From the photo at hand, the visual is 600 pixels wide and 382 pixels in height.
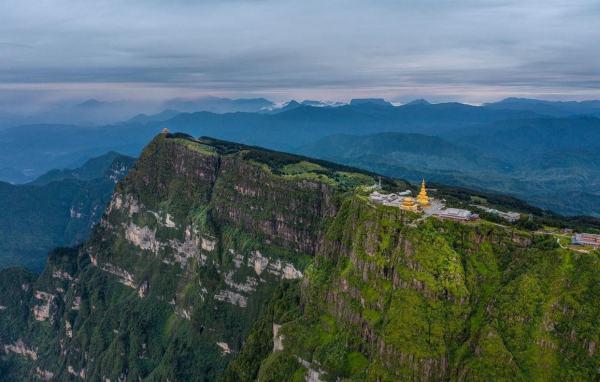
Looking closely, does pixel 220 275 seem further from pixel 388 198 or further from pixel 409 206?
pixel 409 206

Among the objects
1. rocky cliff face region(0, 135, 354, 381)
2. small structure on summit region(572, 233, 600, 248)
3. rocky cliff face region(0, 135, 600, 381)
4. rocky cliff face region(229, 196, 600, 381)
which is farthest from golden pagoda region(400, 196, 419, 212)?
rocky cliff face region(0, 135, 354, 381)

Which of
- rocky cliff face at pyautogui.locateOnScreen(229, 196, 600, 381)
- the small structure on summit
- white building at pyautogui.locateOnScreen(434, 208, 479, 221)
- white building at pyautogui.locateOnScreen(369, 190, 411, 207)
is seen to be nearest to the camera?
rocky cliff face at pyautogui.locateOnScreen(229, 196, 600, 381)

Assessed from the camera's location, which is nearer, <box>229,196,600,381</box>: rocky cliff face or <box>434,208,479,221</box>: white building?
<box>229,196,600,381</box>: rocky cliff face

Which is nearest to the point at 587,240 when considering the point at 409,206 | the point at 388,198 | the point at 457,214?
the point at 457,214

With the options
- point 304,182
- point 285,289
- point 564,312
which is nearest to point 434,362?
point 564,312

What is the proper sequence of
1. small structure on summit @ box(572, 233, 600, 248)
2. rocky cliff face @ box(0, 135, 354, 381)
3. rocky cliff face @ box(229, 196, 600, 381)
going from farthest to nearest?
rocky cliff face @ box(0, 135, 354, 381) → small structure on summit @ box(572, 233, 600, 248) → rocky cliff face @ box(229, 196, 600, 381)

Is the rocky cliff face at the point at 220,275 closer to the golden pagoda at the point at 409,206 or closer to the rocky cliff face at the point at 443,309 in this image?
the golden pagoda at the point at 409,206

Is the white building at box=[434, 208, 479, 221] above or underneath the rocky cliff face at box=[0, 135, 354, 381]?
above

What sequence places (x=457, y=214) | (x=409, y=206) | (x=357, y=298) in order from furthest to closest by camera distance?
(x=409, y=206)
(x=357, y=298)
(x=457, y=214)

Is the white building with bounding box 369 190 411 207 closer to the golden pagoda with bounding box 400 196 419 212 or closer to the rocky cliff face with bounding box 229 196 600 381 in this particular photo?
the golden pagoda with bounding box 400 196 419 212

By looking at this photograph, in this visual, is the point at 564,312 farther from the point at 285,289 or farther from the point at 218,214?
the point at 218,214

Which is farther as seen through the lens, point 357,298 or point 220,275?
point 220,275
